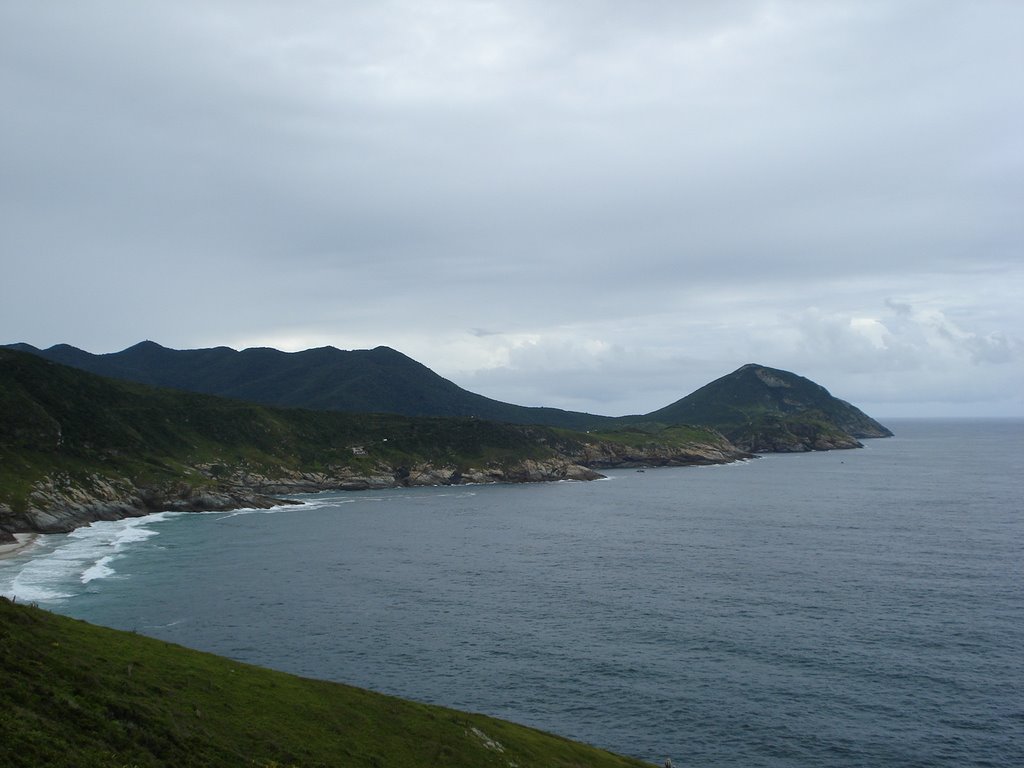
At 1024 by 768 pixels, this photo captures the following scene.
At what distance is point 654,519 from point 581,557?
47.6 metres

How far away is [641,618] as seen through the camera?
3201 inches

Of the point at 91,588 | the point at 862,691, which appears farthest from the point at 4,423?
the point at 862,691

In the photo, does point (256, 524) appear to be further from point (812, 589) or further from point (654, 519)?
point (812, 589)

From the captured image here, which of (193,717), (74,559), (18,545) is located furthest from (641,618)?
(18,545)

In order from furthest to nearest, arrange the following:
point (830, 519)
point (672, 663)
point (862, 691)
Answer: point (830, 519) < point (672, 663) < point (862, 691)

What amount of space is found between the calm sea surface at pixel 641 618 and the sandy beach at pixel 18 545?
12.6ft

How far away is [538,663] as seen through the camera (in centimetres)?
6750

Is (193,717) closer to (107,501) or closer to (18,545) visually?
(18,545)

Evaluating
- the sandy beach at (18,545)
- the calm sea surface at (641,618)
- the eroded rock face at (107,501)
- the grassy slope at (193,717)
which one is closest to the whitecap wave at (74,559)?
the calm sea surface at (641,618)

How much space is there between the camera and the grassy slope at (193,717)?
31.2 metres

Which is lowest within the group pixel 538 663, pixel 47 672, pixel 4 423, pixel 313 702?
pixel 538 663

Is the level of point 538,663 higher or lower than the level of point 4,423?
lower

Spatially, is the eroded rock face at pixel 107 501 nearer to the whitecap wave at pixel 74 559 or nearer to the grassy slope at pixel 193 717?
the whitecap wave at pixel 74 559

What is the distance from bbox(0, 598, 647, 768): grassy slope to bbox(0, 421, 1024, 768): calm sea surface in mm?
12151
